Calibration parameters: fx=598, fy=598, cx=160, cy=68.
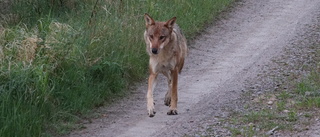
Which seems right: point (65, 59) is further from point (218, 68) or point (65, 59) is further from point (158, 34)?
point (218, 68)

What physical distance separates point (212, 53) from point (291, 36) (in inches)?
83.8

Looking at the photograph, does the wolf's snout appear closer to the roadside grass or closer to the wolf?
the wolf

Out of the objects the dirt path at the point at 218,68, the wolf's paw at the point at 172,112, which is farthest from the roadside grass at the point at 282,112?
the wolf's paw at the point at 172,112

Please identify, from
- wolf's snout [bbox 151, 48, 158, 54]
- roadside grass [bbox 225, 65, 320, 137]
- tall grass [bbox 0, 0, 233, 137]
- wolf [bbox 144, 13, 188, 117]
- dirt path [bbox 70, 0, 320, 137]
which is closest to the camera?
roadside grass [bbox 225, 65, 320, 137]

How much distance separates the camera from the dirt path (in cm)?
819

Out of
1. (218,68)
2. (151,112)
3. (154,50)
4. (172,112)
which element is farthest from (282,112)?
(218,68)

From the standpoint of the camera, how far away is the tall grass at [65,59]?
7805 millimetres

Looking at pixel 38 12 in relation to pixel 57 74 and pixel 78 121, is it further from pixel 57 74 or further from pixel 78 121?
pixel 78 121

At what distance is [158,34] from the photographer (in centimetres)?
861

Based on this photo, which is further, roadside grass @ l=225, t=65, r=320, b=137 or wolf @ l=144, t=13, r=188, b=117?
Answer: wolf @ l=144, t=13, r=188, b=117

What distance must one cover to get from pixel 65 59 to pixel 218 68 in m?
3.38

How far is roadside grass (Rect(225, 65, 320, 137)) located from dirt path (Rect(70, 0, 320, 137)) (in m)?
0.46

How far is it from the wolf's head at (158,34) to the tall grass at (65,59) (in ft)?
4.30

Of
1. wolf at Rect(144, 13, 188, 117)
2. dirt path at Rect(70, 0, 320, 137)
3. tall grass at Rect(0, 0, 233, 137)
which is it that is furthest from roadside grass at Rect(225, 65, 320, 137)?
tall grass at Rect(0, 0, 233, 137)
